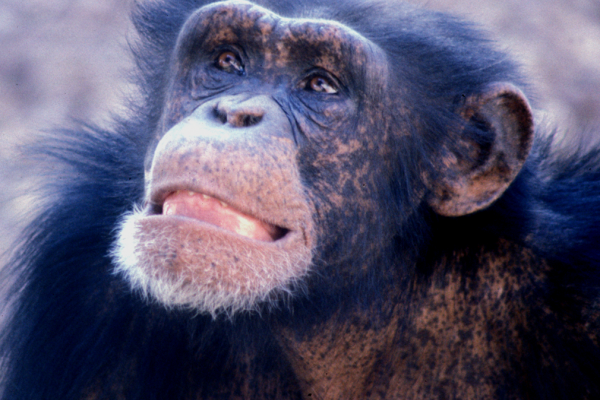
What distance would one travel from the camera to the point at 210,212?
2.65 m

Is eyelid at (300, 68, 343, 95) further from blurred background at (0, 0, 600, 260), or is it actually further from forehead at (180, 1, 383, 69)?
blurred background at (0, 0, 600, 260)

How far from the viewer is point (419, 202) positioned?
336 cm

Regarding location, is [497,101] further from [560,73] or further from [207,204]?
[560,73]

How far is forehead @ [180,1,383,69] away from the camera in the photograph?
10.0 feet

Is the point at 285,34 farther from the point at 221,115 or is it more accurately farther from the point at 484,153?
the point at 484,153

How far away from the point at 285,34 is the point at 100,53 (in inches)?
262

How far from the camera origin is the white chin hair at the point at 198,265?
2.58 metres

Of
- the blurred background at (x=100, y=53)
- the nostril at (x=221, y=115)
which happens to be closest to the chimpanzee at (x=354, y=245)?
the nostril at (x=221, y=115)

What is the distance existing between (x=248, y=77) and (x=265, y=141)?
0.54 meters

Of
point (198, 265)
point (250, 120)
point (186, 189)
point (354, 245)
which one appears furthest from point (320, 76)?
point (198, 265)

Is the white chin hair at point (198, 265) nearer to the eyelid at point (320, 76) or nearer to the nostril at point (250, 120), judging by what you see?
the nostril at point (250, 120)

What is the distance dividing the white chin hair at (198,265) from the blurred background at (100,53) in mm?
5741

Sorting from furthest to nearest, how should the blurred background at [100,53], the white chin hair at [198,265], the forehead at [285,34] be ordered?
the blurred background at [100,53]
the forehead at [285,34]
the white chin hair at [198,265]

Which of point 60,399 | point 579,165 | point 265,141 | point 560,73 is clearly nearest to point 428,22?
point 579,165
